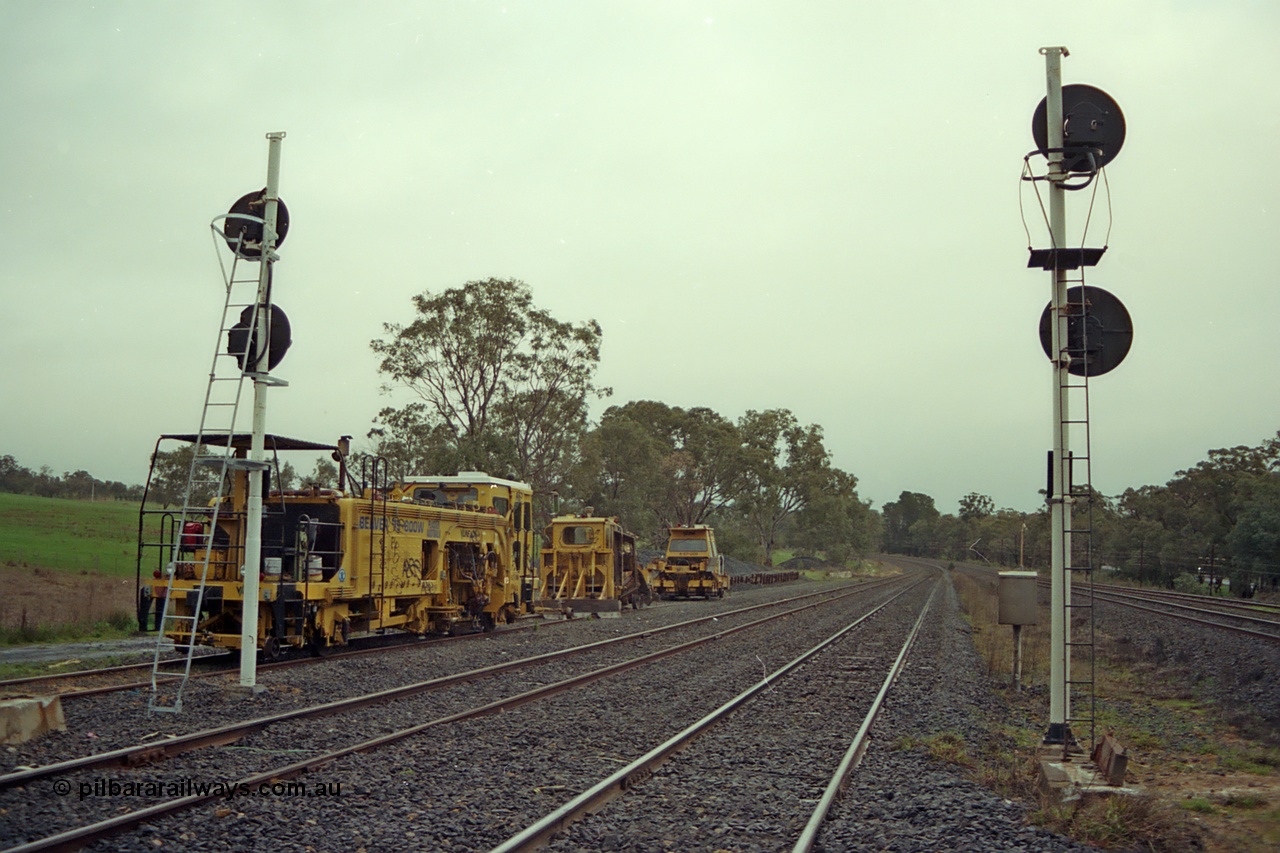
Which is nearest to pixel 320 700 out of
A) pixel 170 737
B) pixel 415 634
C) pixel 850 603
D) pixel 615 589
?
pixel 170 737

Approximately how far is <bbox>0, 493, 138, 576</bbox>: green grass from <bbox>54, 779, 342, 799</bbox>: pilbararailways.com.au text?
1219 inches

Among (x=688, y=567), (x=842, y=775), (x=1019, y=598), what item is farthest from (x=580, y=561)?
(x=842, y=775)

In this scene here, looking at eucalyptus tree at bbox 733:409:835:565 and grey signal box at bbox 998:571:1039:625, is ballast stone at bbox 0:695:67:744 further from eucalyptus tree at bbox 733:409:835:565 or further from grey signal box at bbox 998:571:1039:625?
eucalyptus tree at bbox 733:409:835:565

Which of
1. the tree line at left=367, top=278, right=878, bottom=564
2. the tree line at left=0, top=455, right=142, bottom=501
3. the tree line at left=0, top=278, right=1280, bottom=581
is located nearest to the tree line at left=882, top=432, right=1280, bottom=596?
the tree line at left=0, top=278, right=1280, bottom=581

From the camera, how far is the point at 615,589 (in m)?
28.5

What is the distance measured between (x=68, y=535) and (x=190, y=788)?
48.0 meters

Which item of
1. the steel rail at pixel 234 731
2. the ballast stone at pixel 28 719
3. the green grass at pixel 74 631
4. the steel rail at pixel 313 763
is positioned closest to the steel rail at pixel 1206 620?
the steel rail at pixel 313 763

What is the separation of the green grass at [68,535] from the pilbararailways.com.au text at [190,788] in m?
31.0

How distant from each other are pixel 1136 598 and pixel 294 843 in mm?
40381

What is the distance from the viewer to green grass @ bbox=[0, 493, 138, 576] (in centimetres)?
3638

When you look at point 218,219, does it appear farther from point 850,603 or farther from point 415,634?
point 850,603

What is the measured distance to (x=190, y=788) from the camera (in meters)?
6.80

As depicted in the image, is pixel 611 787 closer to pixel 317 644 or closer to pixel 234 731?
pixel 234 731

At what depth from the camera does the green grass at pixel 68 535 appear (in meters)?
36.4
